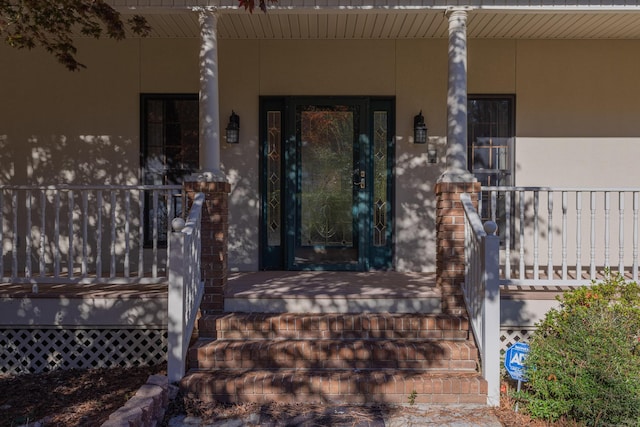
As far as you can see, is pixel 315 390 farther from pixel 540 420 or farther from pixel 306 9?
pixel 306 9

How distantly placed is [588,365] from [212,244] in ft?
10.0

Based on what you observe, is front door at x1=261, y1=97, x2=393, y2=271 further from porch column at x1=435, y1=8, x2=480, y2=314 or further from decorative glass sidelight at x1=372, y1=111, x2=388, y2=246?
porch column at x1=435, y1=8, x2=480, y2=314

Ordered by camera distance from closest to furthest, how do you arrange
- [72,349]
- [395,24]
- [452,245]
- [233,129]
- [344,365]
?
[344,365], [452,245], [72,349], [395,24], [233,129]

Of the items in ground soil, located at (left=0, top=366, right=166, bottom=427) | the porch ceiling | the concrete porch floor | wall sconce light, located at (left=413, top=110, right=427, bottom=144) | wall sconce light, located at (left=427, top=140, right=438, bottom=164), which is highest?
the porch ceiling

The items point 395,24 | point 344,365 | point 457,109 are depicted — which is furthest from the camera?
point 395,24

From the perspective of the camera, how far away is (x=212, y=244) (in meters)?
4.82

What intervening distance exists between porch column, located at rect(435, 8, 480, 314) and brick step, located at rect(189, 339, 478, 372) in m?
0.55

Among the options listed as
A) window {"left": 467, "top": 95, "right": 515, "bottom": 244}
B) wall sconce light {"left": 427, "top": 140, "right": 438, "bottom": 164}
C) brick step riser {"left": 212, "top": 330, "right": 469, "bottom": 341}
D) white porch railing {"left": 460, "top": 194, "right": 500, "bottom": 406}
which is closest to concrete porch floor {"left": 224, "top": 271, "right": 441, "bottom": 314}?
brick step riser {"left": 212, "top": 330, "right": 469, "bottom": 341}

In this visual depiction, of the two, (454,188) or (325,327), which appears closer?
(325,327)

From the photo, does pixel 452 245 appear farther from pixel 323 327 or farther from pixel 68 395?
pixel 68 395

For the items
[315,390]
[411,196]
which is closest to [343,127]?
[411,196]

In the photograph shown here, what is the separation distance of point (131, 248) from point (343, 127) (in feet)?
9.64

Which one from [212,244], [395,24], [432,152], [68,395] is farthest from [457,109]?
[68,395]

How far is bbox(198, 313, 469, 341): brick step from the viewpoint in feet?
14.8
